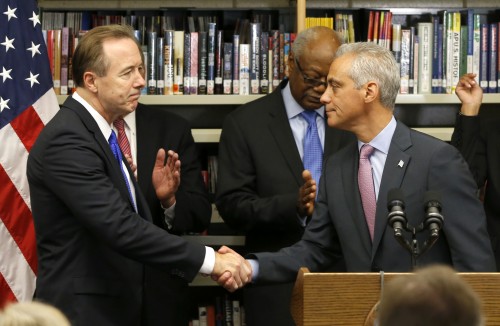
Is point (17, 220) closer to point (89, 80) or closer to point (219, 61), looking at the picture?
point (89, 80)

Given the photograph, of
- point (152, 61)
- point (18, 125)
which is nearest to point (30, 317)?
point (18, 125)

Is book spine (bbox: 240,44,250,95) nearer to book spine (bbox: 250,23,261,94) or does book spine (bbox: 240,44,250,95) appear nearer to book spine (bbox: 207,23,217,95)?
book spine (bbox: 250,23,261,94)

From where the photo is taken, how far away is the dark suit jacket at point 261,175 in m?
4.26

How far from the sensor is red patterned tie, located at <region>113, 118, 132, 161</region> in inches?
163

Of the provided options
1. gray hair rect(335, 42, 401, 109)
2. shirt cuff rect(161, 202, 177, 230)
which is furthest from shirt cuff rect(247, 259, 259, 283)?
gray hair rect(335, 42, 401, 109)

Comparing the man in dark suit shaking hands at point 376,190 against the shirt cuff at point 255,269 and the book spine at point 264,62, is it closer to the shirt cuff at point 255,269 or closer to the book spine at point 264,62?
the shirt cuff at point 255,269

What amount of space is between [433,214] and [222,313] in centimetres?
231

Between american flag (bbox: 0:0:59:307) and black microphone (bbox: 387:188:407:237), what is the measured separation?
78.2 inches

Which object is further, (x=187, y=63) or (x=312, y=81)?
(x=187, y=63)

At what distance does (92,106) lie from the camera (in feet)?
12.1

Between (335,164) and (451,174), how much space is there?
1.54 feet

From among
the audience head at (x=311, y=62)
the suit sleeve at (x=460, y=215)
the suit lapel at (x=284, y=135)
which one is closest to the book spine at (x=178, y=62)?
Answer: the suit lapel at (x=284, y=135)

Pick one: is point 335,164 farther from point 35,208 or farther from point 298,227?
point 35,208

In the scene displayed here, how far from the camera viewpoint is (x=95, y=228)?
344 centimetres
